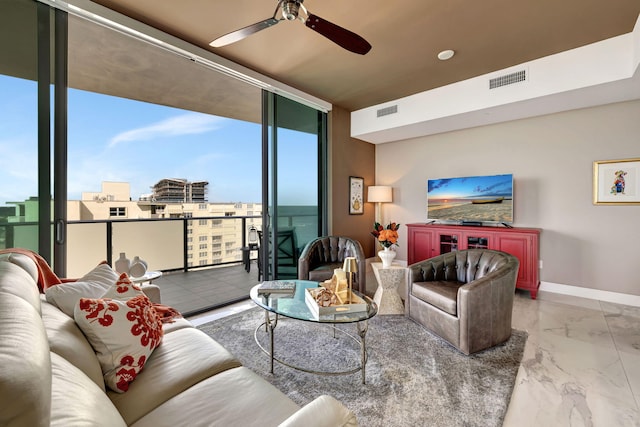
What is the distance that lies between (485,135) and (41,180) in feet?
16.9

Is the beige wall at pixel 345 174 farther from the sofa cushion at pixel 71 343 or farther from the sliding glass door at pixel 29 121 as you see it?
the sofa cushion at pixel 71 343

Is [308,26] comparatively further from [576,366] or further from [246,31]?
[576,366]

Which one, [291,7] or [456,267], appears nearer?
[291,7]

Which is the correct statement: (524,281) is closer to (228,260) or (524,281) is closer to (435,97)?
(435,97)

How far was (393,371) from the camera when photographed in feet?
6.54

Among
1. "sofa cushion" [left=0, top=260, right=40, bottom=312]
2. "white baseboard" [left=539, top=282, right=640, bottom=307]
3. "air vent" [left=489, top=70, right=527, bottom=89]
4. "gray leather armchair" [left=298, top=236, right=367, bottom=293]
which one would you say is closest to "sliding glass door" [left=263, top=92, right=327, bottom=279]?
"gray leather armchair" [left=298, top=236, right=367, bottom=293]

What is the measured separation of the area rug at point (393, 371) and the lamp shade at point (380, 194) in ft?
8.48

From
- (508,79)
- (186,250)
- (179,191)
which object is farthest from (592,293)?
(179,191)

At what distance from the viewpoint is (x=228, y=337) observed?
2510 millimetres

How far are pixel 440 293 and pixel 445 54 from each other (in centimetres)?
250

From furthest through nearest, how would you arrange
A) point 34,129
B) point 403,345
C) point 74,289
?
point 403,345 < point 34,129 < point 74,289

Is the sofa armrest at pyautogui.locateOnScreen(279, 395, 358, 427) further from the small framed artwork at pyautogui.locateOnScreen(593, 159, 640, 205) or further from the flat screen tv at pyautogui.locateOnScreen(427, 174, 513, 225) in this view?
the small framed artwork at pyautogui.locateOnScreen(593, 159, 640, 205)

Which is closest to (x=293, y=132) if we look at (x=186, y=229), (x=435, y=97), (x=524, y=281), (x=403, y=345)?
(x=435, y=97)

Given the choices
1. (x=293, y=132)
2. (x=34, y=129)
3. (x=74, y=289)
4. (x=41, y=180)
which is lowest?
(x=74, y=289)
